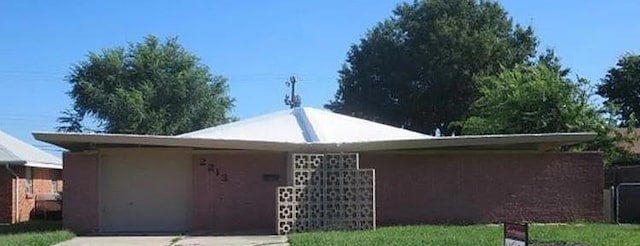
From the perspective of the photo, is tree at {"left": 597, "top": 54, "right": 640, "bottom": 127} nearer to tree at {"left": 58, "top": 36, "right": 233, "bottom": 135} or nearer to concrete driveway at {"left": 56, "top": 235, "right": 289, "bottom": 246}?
tree at {"left": 58, "top": 36, "right": 233, "bottom": 135}

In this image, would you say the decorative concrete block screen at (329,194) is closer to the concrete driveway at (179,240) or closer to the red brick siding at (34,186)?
the concrete driveway at (179,240)

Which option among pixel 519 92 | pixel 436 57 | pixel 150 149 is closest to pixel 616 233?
pixel 150 149

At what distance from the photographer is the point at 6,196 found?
2877 cm

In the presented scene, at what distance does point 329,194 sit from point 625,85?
112ft

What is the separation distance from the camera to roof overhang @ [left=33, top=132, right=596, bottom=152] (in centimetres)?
2183

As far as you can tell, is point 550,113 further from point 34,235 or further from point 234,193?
point 34,235

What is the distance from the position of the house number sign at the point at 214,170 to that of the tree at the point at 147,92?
22879 mm

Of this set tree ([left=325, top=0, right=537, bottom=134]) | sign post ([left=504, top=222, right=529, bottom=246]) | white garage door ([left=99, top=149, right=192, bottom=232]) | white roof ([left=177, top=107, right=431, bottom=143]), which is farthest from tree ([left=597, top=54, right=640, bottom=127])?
sign post ([left=504, top=222, right=529, bottom=246])

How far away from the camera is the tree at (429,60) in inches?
1740

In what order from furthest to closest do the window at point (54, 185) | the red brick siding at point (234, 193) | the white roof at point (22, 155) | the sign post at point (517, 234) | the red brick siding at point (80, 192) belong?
the window at point (54, 185)
the white roof at point (22, 155)
the red brick siding at point (234, 193)
the red brick siding at point (80, 192)
the sign post at point (517, 234)

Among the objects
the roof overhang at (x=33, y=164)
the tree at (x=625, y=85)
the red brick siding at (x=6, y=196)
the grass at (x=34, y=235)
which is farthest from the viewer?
the tree at (x=625, y=85)

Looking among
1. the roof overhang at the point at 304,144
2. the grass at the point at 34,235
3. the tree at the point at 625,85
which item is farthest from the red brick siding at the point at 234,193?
the tree at the point at 625,85

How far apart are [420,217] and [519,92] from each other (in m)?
12.4

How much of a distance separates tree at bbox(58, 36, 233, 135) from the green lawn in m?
26.1
